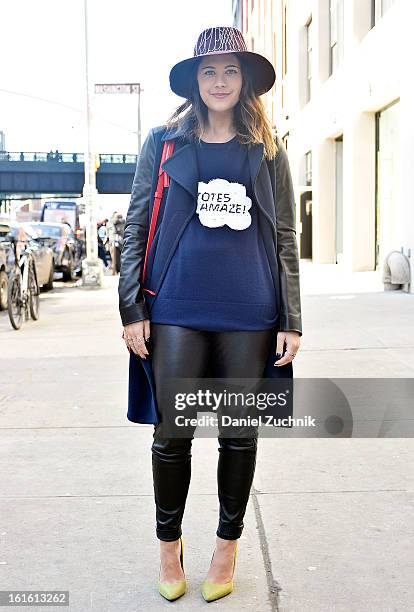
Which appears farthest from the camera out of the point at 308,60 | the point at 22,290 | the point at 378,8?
the point at 308,60

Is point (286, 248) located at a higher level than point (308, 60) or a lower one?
lower

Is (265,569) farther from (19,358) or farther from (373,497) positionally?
(19,358)

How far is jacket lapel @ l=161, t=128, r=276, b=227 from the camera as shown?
316 centimetres

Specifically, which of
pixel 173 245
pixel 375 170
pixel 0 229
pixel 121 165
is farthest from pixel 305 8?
pixel 121 165

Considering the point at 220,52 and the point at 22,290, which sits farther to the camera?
the point at 22,290

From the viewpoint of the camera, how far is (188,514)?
4.12m

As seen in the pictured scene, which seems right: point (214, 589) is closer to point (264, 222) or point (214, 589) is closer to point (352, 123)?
point (264, 222)

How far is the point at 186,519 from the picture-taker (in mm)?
4055

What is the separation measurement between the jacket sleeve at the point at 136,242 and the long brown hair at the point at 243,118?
0.50 feet

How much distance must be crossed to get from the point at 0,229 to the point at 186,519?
12.0m

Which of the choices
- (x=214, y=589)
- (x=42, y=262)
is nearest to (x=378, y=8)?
(x=42, y=262)

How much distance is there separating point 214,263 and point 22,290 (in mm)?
9218

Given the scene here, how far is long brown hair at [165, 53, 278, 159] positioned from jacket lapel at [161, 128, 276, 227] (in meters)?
0.04

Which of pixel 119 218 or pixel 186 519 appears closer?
pixel 186 519
